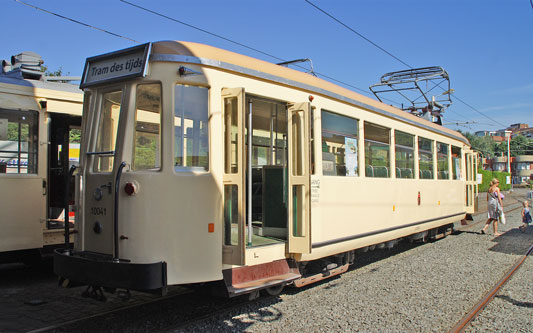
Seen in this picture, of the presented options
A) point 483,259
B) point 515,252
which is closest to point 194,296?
point 483,259

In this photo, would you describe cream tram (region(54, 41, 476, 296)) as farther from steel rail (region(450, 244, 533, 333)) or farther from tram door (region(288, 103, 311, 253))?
steel rail (region(450, 244, 533, 333))

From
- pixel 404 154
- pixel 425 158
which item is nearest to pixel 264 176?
pixel 404 154

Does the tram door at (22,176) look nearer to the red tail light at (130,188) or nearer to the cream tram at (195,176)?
the cream tram at (195,176)

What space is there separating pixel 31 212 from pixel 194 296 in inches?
114

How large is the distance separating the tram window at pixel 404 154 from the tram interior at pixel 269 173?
8.29 feet

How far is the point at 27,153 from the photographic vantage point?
702cm

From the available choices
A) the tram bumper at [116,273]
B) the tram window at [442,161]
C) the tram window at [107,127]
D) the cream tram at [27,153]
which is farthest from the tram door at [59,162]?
the tram window at [442,161]

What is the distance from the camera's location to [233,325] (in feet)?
15.9

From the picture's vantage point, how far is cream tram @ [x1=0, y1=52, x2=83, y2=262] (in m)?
6.76

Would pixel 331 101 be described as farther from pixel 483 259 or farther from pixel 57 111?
pixel 483 259

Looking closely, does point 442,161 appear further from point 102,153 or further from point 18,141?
point 18,141

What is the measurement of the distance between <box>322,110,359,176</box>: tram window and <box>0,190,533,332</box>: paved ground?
280 centimetres

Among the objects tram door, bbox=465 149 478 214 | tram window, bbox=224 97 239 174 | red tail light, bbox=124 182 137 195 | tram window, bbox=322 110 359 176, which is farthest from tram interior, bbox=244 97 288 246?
tram door, bbox=465 149 478 214

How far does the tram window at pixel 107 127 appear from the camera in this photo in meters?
4.86
